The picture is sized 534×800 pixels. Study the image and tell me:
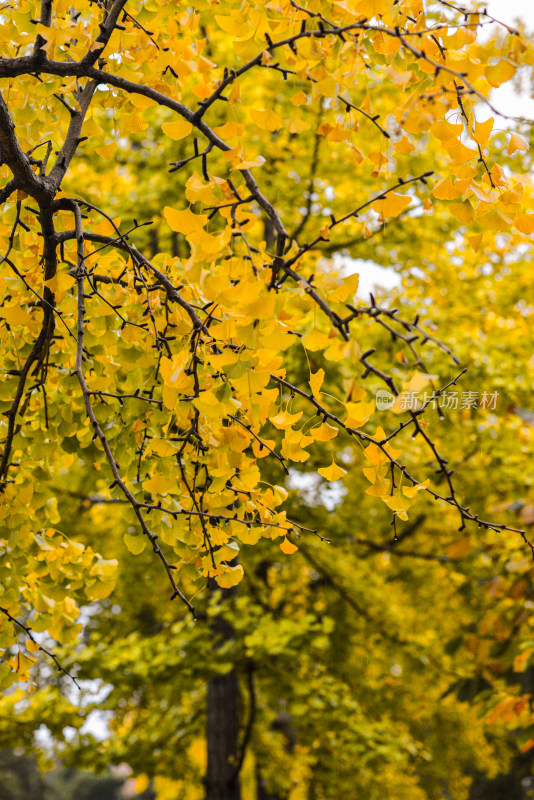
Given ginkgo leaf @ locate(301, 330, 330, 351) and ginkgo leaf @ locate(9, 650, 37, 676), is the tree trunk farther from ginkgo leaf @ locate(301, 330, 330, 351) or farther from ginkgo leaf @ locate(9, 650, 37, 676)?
ginkgo leaf @ locate(301, 330, 330, 351)

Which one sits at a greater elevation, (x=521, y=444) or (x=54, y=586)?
(x=521, y=444)

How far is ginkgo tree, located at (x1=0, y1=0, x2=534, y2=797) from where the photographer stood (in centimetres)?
130

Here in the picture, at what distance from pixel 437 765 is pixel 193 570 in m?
8.05

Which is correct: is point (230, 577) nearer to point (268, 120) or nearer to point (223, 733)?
point (268, 120)

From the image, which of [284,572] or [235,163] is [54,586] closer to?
[235,163]

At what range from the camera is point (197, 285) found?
4.19ft

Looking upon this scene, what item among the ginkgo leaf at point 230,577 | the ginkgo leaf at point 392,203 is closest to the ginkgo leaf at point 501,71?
the ginkgo leaf at point 392,203

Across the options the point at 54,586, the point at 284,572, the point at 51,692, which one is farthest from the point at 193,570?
the point at 284,572

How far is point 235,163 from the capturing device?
1.29 m

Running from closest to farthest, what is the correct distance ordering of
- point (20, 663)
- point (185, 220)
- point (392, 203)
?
point (185, 220) < point (392, 203) < point (20, 663)

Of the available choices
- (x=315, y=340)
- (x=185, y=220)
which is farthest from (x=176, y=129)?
(x=315, y=340)

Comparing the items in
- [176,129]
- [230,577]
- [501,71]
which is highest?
[176,129]

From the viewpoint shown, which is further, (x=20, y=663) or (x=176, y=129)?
(x=20, y=663)

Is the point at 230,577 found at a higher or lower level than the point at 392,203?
lower
